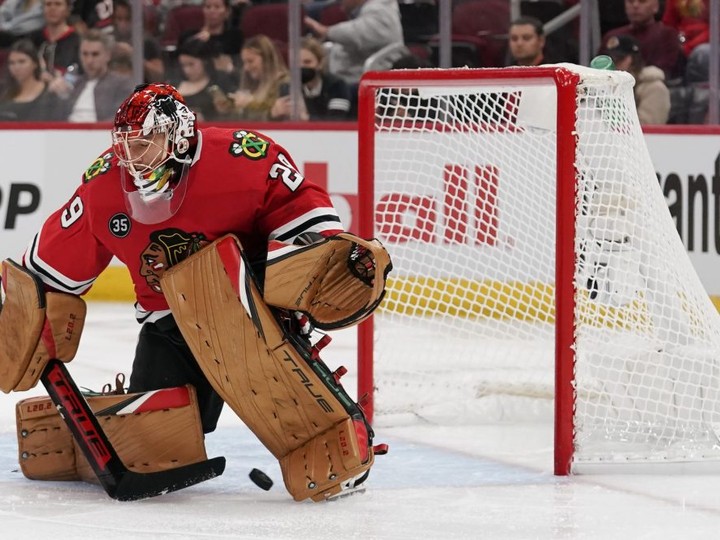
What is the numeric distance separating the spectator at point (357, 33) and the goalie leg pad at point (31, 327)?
3202 mm

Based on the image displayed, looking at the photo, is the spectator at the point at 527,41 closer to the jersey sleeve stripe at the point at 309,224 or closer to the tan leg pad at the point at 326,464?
the jersey sleeve stripe at the point at 309,224

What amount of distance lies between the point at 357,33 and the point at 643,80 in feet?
3.84

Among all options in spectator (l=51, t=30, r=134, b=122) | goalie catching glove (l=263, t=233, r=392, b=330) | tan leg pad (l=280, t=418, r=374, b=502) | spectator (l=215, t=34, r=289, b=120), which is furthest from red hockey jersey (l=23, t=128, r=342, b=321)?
spectator (l=51, t=30, r=134, b=122)

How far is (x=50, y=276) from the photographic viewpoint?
307 centimetres

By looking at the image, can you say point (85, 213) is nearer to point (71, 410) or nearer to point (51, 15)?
point (71, 410)

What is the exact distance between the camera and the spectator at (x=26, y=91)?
6324mm

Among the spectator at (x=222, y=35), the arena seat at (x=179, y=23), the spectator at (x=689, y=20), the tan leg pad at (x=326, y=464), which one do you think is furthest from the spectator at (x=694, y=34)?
the tan leg pad at (x=326, y=464)

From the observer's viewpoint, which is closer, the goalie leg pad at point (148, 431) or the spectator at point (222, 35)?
the goalie leg pad at point (148, 431)

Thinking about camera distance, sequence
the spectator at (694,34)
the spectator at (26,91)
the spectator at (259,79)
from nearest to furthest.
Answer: the spectator at (694,34) → the spectator at (259,79) → the spectator at (26,91)

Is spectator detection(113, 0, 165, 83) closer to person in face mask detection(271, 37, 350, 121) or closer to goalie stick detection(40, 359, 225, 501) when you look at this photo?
person in face mask detection(271, 37, 350, 121)

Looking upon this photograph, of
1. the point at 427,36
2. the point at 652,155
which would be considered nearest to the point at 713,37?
the point at 652,155

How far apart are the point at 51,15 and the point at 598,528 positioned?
14.1ft

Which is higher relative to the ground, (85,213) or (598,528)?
(85,213)

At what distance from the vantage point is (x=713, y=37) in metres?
5.76
